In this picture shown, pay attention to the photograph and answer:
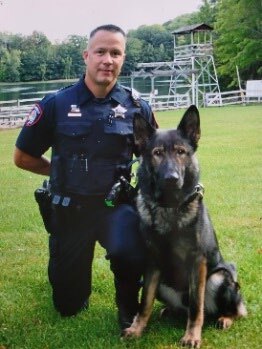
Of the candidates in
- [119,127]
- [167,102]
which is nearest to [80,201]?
[119,127]

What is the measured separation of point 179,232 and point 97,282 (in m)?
1.58

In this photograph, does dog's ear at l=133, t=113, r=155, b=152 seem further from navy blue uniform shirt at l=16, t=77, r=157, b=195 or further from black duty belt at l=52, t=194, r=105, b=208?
black duty belt at l=52, t=194, r=105, b=208

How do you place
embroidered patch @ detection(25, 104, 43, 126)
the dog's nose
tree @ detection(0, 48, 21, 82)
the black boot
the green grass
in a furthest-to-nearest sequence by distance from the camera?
tree @ detection(0, 48, 21, 82)
embroidered patch @ detection(25, 104, 43, 126)
the black boot
the green grass
the dog's nose

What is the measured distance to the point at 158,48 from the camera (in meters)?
79.9

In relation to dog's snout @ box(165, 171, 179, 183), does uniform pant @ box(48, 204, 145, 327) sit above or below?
below

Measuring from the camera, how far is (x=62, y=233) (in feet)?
13.6

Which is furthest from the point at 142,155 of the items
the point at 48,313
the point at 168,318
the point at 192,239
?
the point at 48,313

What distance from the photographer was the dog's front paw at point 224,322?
3721mm

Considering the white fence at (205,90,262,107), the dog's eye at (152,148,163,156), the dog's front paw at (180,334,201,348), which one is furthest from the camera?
the white fence at (205,90,262,107)

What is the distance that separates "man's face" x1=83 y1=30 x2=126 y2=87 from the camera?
3.91 meters

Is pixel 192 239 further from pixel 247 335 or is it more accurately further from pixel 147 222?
pixel 247 335

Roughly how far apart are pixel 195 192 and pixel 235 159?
31.3 feet

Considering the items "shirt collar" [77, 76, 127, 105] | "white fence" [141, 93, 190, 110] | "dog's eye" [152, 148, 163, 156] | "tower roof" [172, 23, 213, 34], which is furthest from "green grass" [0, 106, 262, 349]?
"tower roof" [172, 23, 213, 34]

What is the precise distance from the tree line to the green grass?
35324 mm
